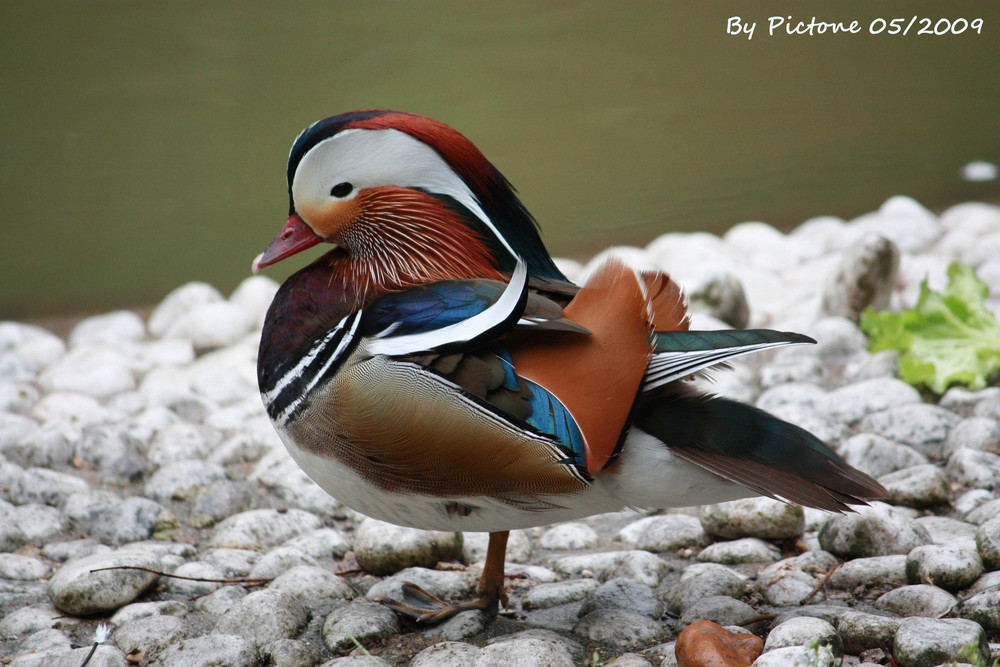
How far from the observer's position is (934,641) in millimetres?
1542

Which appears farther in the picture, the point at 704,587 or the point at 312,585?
the point at 312,585

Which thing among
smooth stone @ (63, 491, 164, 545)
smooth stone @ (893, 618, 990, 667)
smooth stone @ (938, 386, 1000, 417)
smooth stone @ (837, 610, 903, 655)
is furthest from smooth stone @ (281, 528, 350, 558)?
smooth stone @ (938, 386, 1000, 417)

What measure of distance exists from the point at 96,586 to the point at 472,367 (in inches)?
40.4

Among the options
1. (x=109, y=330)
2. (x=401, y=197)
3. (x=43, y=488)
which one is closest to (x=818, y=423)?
(x=401, y=197)

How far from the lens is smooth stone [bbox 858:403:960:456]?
106 inches

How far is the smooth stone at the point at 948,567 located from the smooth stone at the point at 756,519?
0.35m

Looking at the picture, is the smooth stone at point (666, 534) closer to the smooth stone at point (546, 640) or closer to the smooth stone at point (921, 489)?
the smooth stone at point (921, 489)

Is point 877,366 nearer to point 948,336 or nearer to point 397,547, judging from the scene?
point 948,336

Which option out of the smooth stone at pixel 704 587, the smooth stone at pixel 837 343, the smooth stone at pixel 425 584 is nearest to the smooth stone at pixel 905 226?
the smooth stone at pixel 837 343

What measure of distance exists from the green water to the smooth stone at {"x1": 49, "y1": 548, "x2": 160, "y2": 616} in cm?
330

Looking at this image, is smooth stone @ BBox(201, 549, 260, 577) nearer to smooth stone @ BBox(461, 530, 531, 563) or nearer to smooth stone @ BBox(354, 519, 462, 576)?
smooth stone @ BBox(354, 519, 462, 576)

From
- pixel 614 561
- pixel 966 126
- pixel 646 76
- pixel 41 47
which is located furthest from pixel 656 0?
pixel 614 561

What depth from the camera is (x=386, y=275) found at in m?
1.73

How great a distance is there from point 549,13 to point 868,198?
2.40m
